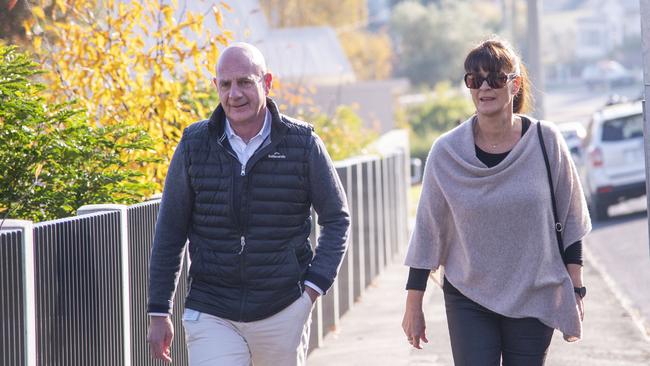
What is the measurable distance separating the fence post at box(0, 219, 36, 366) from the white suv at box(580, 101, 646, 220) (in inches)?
722

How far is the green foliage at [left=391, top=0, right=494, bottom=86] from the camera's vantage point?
279 feet

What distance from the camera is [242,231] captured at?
5.27 meters

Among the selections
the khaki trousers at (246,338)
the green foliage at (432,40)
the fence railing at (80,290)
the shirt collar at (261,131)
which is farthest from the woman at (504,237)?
the green foliage at (432,40)

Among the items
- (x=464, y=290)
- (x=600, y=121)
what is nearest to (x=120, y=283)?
(x=464, y=290)

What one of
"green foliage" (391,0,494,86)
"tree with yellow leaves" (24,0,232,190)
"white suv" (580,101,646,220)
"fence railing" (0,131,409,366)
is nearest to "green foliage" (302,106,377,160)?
"white suv" (580,101,646,220)

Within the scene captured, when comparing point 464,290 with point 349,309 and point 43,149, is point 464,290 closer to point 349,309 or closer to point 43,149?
point 43,149

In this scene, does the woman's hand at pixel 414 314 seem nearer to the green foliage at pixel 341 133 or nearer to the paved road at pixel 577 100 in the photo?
the green foliage at pixel 341 133

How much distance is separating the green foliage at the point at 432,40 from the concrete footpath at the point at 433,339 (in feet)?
233

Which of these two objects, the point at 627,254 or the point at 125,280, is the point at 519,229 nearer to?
the point at 125,280

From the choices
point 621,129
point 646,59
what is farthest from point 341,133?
point 646,59

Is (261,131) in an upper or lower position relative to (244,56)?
lower

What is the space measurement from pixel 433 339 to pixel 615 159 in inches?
496

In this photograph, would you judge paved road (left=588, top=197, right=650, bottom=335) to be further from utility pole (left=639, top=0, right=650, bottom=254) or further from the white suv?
utility pole (left=639, top=0, right=650, bottom=254)

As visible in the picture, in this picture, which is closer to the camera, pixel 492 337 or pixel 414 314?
pixel 492 337
